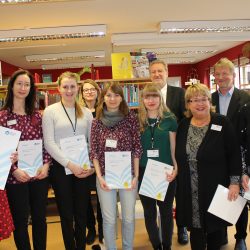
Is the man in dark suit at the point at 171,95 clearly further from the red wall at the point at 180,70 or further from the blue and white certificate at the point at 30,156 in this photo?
the red wall at the point at 180,70

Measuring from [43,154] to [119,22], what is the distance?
492cm

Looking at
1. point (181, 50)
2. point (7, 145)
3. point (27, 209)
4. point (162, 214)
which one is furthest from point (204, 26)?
point (27, 209)

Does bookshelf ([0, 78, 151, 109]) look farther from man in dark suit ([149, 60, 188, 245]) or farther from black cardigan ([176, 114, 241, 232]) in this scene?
black cardigan ([176, 114, 241, 232])

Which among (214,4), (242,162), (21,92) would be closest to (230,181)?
(242,162)

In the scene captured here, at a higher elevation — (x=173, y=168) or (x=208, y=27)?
(x=208, y=27)

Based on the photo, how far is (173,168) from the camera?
2.81 metres

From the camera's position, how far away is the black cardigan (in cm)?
246

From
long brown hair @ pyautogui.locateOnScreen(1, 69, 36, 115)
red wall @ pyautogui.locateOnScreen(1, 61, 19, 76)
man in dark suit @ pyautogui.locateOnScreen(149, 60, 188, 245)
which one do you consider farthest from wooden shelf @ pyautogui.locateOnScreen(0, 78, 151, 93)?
red wall @ pyautogui.locateOnScreen(1, 61, 19, 76)

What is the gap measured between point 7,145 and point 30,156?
23cm

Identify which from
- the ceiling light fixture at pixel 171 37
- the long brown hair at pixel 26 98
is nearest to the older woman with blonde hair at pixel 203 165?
the long brown hair at pixel 26 98

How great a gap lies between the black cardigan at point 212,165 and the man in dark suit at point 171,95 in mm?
829

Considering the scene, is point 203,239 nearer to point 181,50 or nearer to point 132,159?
point 132,159

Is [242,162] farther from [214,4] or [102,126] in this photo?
[214,4]

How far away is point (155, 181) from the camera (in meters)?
2.78
